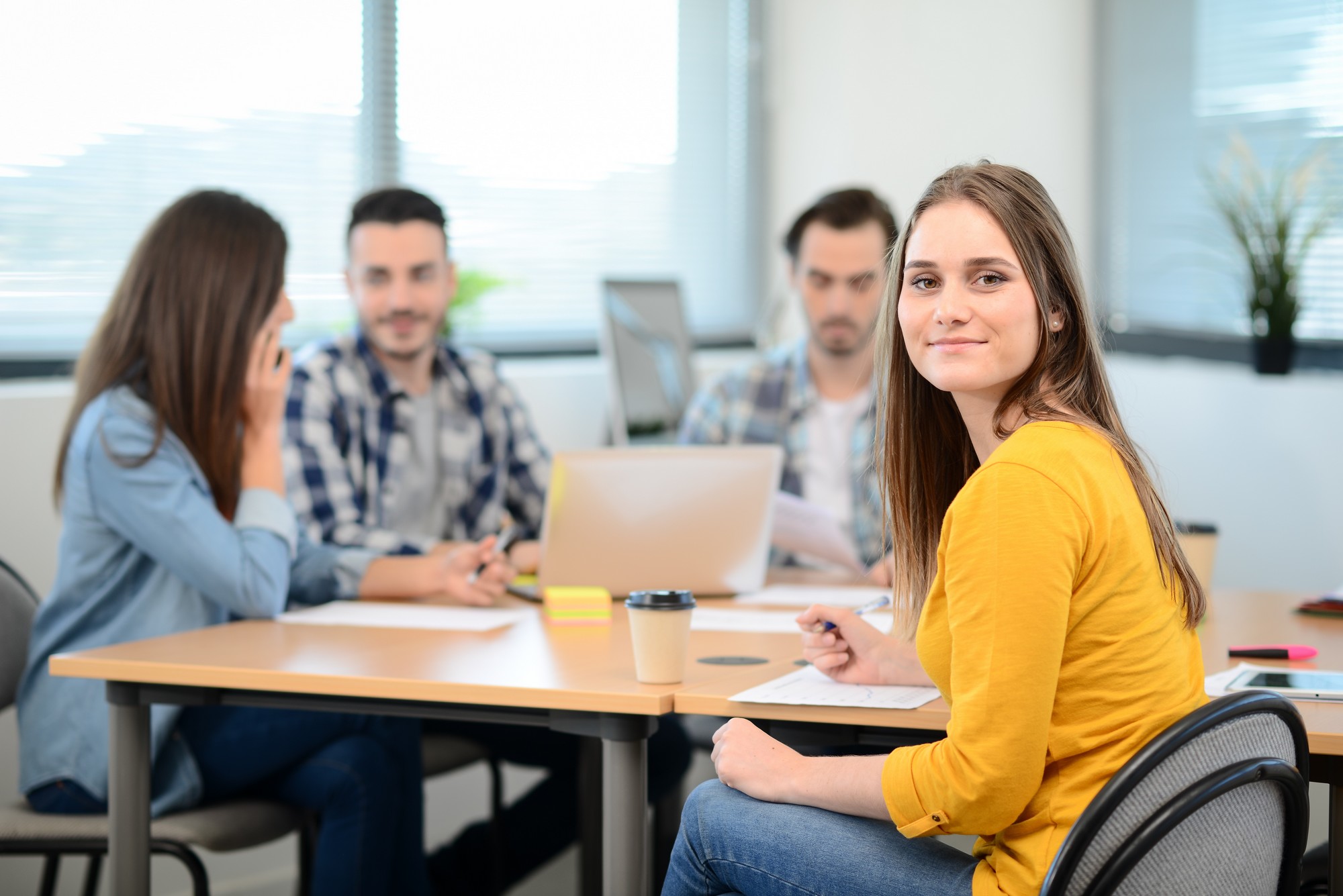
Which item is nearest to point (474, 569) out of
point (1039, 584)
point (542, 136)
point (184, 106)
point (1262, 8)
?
point (1039, 584)

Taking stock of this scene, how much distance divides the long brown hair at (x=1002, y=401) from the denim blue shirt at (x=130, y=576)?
999 mm

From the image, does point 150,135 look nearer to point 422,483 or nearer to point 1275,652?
point 422,483

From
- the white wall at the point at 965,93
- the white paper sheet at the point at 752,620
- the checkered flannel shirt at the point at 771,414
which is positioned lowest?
the white paper sheet at the point at 752,620

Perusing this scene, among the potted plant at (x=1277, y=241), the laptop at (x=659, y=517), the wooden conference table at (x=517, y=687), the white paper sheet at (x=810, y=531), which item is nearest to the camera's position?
the wooden conference table at (x=517, y=687)

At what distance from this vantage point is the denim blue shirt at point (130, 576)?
1.91 meters

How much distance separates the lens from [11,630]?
2.06 metres

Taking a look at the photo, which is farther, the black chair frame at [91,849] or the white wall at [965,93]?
the white wall at [965,93]

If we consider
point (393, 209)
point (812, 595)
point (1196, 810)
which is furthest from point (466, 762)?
point (1196, 810)

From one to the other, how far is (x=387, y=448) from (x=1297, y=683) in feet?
5.83

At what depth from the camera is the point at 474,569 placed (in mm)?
2180

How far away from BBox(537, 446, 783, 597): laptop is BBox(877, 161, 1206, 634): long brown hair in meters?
0.67

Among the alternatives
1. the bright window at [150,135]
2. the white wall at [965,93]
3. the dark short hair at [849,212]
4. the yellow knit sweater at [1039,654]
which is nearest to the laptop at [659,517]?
the yellow knit sweater at [1039,654]

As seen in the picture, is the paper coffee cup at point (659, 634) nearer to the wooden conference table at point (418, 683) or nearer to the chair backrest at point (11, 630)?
the wooden conference table at point (418, 683)

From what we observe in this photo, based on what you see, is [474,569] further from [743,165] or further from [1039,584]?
[743,165]
